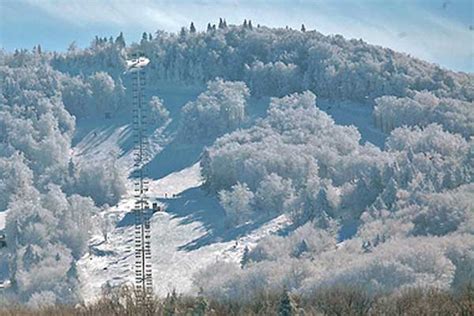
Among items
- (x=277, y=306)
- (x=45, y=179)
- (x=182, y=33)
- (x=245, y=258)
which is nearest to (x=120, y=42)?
(x=182, y=33)

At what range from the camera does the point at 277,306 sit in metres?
21.3

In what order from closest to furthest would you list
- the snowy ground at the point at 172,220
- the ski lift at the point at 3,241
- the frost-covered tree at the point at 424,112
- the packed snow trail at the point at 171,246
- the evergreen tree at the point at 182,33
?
the packed snow trail at the point at 171,246 → the snowy ground at the point at 172,220 → the ski lift at the point at 3,241 → the frost-covered tree at the point at 424,112 → the evergreen tree at the point at 182,33

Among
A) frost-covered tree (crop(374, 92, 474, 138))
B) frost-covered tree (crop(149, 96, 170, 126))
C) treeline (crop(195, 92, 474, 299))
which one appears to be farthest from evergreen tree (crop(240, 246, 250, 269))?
frost-covered tree (crop(149, 96, 170, 126))

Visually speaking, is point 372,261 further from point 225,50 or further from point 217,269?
point 225,50

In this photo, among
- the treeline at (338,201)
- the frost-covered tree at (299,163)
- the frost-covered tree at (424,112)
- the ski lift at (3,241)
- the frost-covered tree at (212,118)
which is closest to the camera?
the treeline at (338,201)

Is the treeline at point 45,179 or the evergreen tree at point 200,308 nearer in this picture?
the evergreen tree at point 200,308

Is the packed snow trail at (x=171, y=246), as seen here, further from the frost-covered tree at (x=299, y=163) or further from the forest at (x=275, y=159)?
the frost-covered tree at (x=299, y=163)

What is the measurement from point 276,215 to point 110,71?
53.5 m

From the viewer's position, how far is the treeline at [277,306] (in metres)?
19.3

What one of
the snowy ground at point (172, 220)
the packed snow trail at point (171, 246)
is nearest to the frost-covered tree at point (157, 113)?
the snowy ground at point (172, 220)

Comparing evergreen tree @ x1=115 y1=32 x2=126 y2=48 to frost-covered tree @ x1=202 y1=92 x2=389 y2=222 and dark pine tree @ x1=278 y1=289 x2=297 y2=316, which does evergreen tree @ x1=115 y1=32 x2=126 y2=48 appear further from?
dark pine tree @ x1=278 y1=289 x2=297 y2=316

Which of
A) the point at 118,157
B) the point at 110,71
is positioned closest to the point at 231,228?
the point at 118,157

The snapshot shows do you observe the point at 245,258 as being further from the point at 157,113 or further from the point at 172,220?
the point at 157,113

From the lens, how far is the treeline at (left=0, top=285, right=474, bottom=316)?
1927 cm
